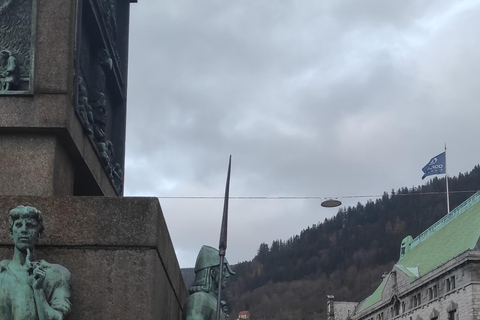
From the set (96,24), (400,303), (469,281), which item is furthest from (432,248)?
(96,24)

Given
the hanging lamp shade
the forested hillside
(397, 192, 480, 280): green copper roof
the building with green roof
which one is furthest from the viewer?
the forested hillside

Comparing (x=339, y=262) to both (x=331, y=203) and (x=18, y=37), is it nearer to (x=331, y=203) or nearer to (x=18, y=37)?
(x=331, y=203)

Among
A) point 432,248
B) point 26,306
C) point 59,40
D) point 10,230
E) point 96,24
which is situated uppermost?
point 432,248

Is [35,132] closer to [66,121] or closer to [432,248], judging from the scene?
[66,121]

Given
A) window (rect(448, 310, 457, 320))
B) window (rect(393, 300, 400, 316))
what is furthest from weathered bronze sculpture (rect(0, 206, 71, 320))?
window (rect(393, 300, 400, 316))

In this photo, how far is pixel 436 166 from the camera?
6988 centimetres

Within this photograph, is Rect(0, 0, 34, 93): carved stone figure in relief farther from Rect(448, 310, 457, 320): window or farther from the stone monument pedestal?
Rect(448, 310, 457, 320): window

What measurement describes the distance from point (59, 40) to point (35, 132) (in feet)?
3.10

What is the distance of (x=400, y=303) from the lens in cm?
7756

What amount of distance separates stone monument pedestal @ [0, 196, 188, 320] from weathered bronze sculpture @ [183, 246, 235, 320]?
1.54m

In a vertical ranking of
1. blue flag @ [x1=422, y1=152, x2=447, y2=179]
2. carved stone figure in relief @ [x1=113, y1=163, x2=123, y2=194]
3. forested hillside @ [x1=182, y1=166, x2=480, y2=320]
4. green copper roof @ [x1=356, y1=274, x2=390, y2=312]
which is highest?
forested hillside @ [x1=182, y1=166, x2=480, y2=320]

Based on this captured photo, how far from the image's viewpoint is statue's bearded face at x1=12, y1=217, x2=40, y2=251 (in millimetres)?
7461

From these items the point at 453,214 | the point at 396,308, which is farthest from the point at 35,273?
the point at 396,308

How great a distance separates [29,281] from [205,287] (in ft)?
9.94
